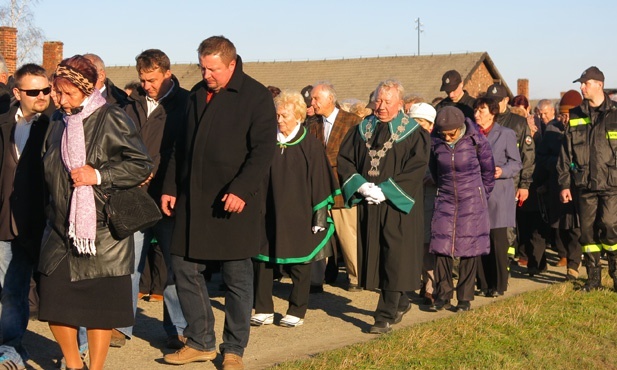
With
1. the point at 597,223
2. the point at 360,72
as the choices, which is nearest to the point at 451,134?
the point at 597,223

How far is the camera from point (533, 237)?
1392cm

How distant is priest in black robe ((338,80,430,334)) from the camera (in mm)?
9492

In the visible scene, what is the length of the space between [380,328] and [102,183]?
341 centimetres

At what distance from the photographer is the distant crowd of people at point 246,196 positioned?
679 cm

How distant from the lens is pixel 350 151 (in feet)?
32.3

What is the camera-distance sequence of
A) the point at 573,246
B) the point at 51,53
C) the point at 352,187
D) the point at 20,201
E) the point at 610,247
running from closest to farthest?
the point at 20,201, the point at 352,187, the point at 610,247, the point at 573,246, the point at 51,53

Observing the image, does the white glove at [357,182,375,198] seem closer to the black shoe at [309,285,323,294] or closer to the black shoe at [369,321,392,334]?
the black shoe at [369,321,392,334]

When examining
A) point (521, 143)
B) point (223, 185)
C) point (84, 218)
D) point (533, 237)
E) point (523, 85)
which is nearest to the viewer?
point (84, 218)

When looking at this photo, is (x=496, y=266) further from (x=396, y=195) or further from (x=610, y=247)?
(x=396, y=195)

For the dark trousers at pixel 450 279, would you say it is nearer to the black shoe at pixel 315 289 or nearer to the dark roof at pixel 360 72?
the black shoe at pixel 315 289

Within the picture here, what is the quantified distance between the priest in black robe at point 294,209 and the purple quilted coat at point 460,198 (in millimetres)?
1309

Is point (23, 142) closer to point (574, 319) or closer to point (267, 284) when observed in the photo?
point (267, 284)

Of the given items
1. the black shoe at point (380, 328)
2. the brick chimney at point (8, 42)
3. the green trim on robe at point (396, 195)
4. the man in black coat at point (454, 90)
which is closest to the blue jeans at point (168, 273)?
the black shoe at point (380, 328)

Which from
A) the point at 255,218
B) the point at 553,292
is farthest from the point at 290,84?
the point at 255,218
